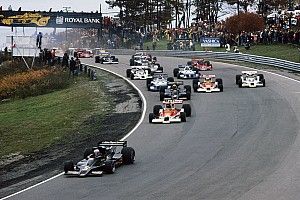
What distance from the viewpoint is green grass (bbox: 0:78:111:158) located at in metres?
28.0

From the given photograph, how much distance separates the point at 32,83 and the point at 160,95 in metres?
19.0

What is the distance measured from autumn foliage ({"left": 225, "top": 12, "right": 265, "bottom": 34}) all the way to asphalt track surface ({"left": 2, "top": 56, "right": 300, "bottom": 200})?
33.0m

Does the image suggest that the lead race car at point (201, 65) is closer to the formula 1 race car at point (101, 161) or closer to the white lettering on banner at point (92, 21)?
the white lettering on banner at point (92, 21)

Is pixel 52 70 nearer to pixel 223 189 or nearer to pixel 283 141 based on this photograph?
pixel 283 141

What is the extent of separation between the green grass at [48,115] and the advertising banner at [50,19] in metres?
29.7

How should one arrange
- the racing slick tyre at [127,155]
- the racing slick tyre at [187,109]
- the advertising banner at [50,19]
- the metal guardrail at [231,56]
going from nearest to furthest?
the racing slick tyre at [127,155]
the racing slick tyre at [187,109]
the metal guardrail at [231,56]
the advertising banner at [50,19]

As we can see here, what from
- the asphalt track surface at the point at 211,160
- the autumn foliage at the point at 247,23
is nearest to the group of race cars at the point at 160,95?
the asphalt track surface at the point at 211,160

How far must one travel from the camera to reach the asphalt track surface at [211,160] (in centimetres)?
1628

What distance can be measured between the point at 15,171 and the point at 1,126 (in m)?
13.3

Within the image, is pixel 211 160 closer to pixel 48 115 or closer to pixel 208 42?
pixel 48 115

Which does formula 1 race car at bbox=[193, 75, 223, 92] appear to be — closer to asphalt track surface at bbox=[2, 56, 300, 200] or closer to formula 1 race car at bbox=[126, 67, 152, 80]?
asphalt track surface at bbox=[2, 56, 300, 200]

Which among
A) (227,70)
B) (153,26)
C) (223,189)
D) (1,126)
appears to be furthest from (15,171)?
(153,26)

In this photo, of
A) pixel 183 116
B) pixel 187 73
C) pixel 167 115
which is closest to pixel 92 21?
pixel 187 73

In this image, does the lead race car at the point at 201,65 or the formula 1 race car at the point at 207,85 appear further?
the lead race car at the point at 201,65
